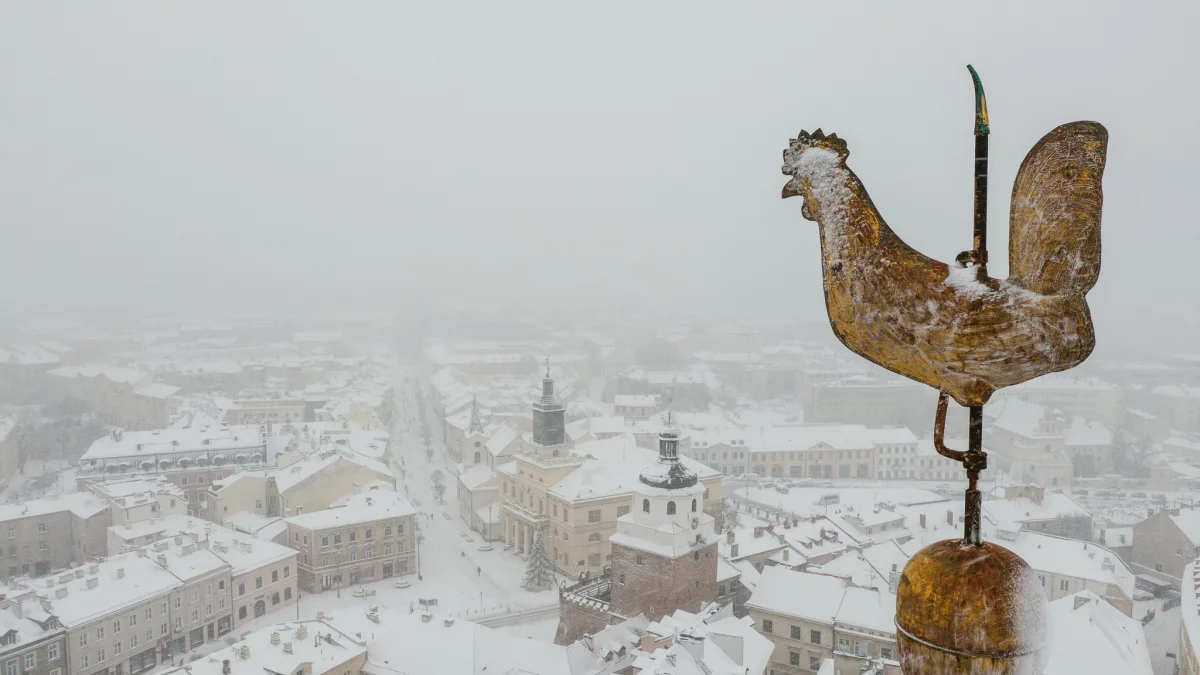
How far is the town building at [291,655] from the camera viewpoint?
74.4ft

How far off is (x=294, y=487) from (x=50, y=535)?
A: 10780 millimetres

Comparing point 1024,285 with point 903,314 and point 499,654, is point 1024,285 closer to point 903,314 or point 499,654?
point 903,314

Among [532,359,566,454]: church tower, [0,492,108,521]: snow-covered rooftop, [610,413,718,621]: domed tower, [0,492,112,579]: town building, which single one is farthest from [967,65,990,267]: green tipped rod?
[0,492,108,521]: snow-covered rooftop

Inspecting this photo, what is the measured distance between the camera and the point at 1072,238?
7.17ft

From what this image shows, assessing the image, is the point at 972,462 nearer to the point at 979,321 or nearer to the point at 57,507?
the point at 979,321

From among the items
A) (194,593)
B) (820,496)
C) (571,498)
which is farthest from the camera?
(820,496)

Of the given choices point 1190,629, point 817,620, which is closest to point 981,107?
point 817,620

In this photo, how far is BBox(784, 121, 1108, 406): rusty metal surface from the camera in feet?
7.10

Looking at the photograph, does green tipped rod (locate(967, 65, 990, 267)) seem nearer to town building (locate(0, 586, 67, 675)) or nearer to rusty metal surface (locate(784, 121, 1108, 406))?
rusty metal surface (locate(784, 121, 1108, 406))

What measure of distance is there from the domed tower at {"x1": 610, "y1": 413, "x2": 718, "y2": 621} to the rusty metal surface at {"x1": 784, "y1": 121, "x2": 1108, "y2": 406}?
26.6m

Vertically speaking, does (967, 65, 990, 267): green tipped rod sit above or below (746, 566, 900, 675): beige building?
above

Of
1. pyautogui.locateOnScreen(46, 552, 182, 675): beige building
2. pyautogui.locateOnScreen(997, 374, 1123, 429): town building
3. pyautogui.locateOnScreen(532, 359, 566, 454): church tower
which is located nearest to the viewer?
pyautogui.locateOnScreen(46, 552, 182, 675): beige building

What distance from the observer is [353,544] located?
37.2m

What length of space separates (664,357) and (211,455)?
235 feet
